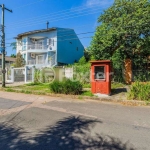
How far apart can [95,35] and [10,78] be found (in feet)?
44.8

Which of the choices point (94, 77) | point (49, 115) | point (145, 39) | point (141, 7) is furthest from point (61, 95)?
point (141, 7)

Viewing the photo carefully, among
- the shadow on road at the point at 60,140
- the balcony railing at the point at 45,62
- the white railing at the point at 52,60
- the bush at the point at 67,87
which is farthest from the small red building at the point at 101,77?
the white railing at the point at 52,60

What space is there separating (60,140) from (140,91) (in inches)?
248

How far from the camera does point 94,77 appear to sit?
33.5ft

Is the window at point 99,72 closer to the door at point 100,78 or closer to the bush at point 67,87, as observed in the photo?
the door at point 100,78

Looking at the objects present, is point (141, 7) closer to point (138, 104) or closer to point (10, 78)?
point (138, 104)

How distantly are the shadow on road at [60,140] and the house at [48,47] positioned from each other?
74.2 ft

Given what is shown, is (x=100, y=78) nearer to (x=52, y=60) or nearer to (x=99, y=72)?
(x=99, y=72)

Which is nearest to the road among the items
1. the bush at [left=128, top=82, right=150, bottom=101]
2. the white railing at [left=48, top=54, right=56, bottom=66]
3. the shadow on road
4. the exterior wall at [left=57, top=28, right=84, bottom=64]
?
the shadow on road

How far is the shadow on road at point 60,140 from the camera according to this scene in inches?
132

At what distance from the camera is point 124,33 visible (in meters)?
13.2

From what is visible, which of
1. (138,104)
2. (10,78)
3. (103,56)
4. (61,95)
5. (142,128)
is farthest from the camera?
(10,78)

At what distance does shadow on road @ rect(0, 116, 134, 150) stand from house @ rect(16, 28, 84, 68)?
22.6 meters

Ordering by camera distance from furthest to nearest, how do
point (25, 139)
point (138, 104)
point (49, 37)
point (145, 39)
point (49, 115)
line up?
point (49, 37), point (145, 39), point (138, 104), point (49, 115), point (25, 139)
